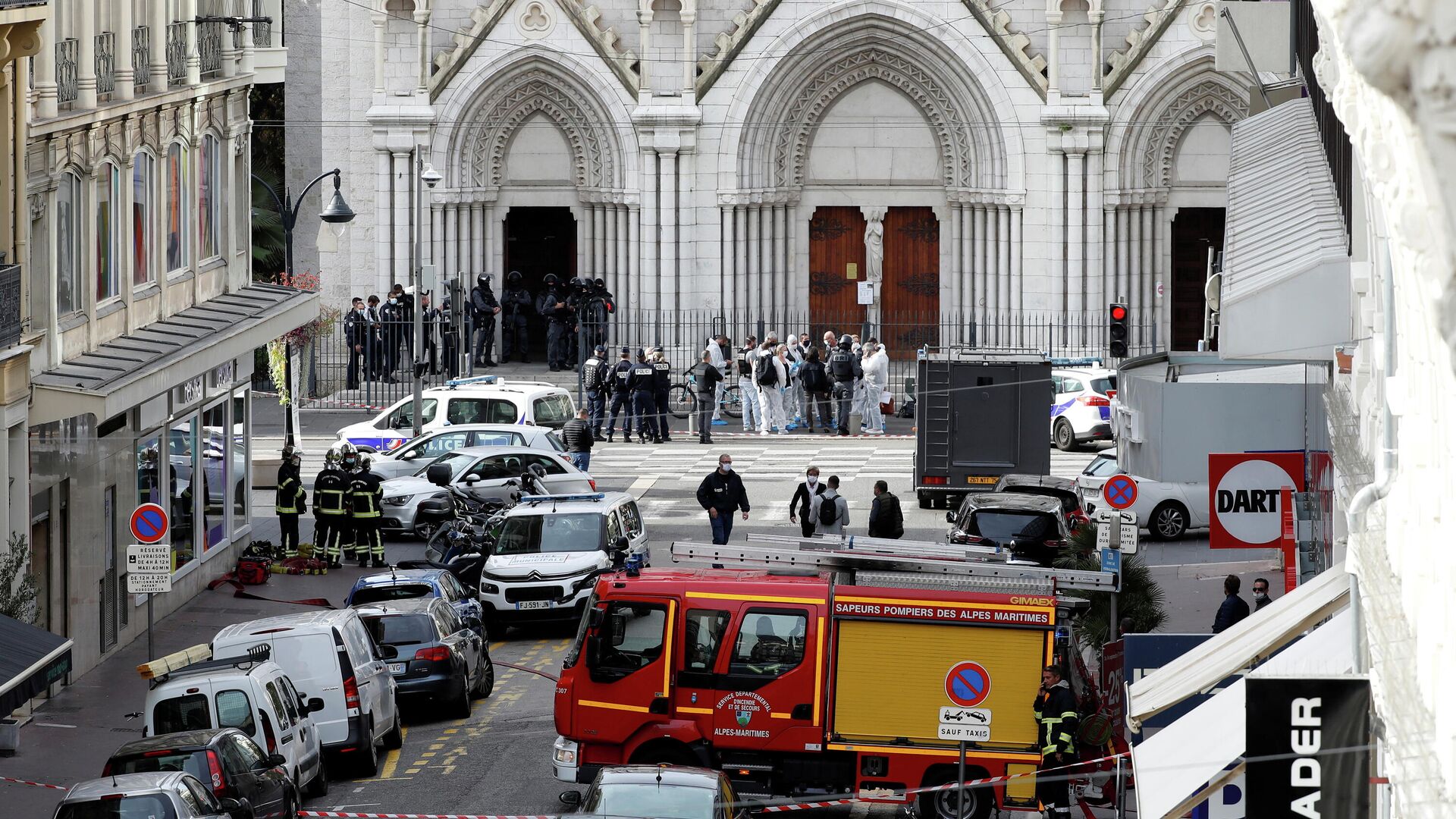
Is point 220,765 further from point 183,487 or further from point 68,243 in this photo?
point 183,487

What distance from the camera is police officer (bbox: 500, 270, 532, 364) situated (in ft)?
136

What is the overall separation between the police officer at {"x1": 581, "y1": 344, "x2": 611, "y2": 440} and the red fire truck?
20533 millimetres

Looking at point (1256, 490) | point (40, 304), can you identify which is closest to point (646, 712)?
point (1256, 490)

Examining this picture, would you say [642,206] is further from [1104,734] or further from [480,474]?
[1104,734]

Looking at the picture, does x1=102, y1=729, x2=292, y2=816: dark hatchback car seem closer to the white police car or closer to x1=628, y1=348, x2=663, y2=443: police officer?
x1=628, y1=348, x2=663, y2=443: police officer

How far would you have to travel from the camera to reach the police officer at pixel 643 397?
36.0m

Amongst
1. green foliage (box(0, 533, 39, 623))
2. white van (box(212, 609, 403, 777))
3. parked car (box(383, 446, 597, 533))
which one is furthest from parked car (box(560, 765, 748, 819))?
parked car (box(383, 446, 597, 533))

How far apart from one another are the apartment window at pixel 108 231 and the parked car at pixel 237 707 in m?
Answer: 7.73

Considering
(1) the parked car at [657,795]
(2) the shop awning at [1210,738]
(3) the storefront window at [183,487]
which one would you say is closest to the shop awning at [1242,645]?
(2) the shop awning at [1210,738]

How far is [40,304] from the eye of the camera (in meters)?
20.3

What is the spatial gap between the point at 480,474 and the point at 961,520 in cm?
717

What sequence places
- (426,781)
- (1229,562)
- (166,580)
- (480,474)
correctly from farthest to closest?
1. (480,474)
2. (1229,562)
3. (166,580)
4. (426,781)

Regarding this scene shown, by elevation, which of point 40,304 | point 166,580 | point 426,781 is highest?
point 40,304

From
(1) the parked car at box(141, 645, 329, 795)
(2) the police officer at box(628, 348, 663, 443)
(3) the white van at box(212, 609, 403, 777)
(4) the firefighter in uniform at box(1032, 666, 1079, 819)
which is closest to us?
(4) the firefighter in uniform at box(1032, 666, 1079, 819)
